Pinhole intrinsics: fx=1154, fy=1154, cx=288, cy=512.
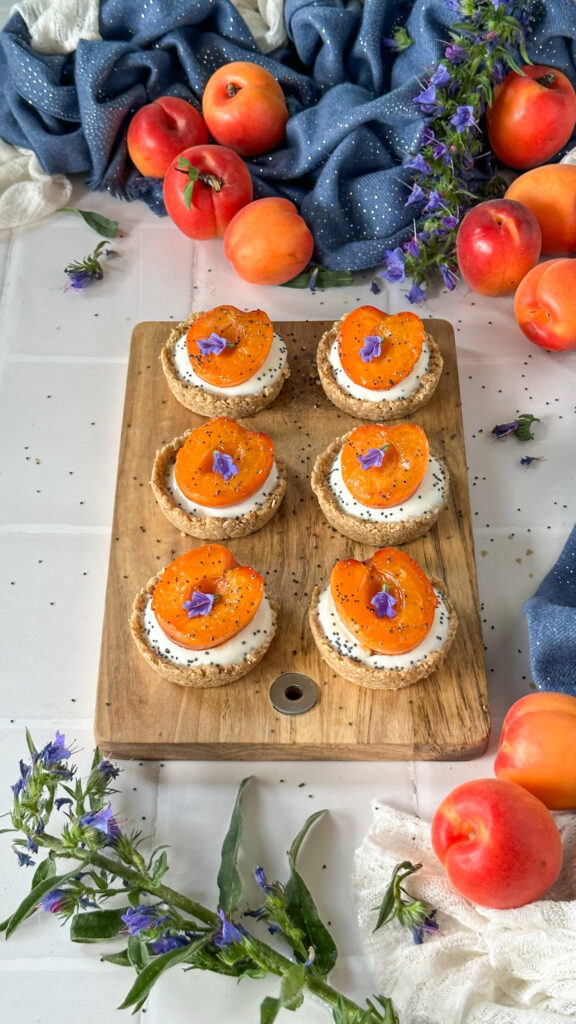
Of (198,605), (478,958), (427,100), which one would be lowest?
(478,958)

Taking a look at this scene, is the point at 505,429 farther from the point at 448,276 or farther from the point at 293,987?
the point at 293,987

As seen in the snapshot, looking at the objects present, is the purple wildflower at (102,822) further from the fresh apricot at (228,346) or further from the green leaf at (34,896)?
the fresh apricot at (228,346)

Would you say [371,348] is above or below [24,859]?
above

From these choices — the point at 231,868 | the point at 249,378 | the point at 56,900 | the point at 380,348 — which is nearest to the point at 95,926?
the point at 56,900

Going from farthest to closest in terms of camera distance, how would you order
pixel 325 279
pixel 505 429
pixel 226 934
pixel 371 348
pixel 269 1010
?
pixel 325 279
pixel 505 429
pixel 371 348
pixel 226 934
pixel 269 1010

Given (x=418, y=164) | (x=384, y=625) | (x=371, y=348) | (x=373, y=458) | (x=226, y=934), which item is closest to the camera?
(x=226, y=934)

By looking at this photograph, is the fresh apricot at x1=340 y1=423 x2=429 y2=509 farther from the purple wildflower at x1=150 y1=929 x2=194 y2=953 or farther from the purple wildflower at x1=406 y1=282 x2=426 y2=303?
the purple wildflower at x1=150 y1=929 x2=194 y2=953
